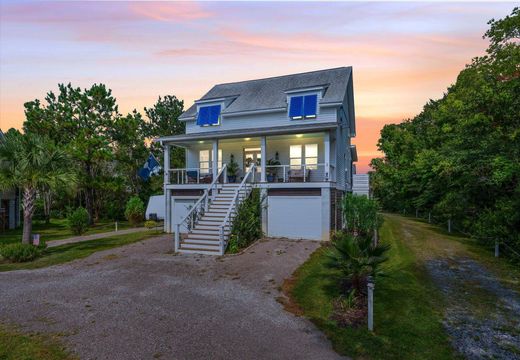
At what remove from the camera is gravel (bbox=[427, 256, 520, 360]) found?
236 inches

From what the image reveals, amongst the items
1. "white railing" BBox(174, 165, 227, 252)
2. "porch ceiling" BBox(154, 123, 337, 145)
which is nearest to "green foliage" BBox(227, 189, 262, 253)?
"white railing" BBox(174, 165, 227, 252)

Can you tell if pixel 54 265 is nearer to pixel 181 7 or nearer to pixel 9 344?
pixel 9 344

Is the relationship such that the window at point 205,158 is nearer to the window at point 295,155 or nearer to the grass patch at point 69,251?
the window at point 295,155

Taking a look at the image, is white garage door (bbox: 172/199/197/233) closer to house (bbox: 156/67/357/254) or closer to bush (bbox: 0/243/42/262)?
house (bbox: 156/67/357/254)

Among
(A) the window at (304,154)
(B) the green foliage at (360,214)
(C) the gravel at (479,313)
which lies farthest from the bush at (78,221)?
(C) the gravel at (479,313)

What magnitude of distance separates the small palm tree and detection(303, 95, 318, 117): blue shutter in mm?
12927

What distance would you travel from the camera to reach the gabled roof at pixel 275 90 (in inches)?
810

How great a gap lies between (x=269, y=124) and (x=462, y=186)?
46.3 feet

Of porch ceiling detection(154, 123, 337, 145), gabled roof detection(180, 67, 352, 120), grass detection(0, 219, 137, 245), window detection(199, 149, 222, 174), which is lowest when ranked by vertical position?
grass detection(0, 219, 137, 245)

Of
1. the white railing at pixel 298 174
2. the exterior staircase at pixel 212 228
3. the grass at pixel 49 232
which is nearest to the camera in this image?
the exterior staircase at pixel 212 228

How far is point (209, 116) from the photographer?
23.1 meters

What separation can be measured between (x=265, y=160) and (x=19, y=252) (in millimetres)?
12498

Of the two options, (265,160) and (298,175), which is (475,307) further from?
(265,160)

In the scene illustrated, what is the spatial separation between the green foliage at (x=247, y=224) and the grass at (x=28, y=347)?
327 inches
